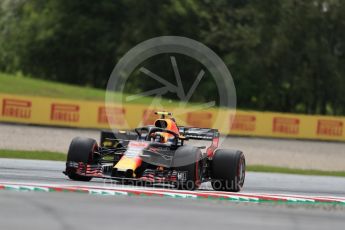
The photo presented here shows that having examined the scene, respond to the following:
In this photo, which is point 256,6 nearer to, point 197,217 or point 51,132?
point 51,132

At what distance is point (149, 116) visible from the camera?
34.8 meters

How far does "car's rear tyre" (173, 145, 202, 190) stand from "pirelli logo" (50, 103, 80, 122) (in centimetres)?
1945

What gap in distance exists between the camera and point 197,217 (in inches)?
392

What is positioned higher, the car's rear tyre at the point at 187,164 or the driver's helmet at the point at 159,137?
the driver's helmet at the point at 159,137

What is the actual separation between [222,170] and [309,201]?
2.84 m

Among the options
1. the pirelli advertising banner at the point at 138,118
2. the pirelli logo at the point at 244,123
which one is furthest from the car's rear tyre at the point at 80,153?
the pirelli logo at the point at 244,123

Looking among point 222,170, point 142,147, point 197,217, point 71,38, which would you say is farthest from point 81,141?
point 71,38

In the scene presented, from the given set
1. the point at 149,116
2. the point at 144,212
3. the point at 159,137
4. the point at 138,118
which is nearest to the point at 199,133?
the point at 159,137

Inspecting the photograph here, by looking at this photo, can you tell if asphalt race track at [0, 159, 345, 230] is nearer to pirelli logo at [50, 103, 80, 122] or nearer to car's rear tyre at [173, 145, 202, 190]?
car's rear tyre at [173, 145, 202, 190]

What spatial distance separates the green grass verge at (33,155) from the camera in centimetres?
2456

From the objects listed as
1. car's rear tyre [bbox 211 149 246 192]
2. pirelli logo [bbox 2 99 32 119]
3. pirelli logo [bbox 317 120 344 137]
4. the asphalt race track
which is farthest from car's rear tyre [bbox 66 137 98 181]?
pirelli logo [bbox 317 120 344 137]

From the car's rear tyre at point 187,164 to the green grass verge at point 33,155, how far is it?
389 inches

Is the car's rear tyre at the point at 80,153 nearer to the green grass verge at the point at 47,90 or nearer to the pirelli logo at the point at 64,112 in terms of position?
the pirelli logo at the point at 64,112

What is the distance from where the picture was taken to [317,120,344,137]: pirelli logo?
3844cm
